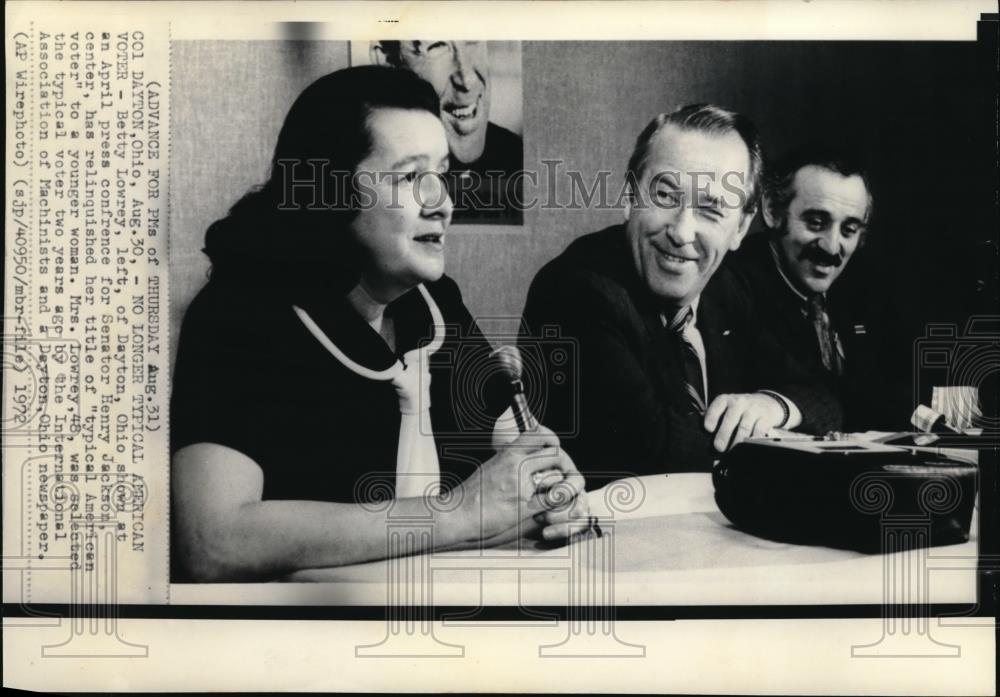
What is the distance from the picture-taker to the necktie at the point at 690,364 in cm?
173

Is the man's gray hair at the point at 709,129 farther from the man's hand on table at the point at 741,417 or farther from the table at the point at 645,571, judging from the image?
the table at the point at 645,571

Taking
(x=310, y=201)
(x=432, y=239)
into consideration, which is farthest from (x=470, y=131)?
(x=310, y=201)

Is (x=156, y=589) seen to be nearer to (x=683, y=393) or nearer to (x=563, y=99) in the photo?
(x=683, y=393)

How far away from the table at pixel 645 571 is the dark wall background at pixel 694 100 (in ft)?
1.16

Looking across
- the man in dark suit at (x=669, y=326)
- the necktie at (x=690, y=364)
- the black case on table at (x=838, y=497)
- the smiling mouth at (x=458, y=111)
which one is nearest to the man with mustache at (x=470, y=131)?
the smiling mouth at (x=458, y=111)

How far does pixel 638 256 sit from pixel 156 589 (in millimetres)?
1125

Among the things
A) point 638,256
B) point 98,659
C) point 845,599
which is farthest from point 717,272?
point 98,659

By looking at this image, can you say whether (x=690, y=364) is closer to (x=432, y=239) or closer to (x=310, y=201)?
(x=432, y=239)

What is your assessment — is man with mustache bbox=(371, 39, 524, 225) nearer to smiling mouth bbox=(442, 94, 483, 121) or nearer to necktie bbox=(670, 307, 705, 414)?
smiling mouth bbox=(442, 94, 483, 121)

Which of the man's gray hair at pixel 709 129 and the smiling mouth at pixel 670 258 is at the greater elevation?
the man's gray hair at pixel 709 129

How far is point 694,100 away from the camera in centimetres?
172

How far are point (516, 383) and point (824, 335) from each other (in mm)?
619

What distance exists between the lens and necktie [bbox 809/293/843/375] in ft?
5.75

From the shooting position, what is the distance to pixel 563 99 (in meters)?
1.71
